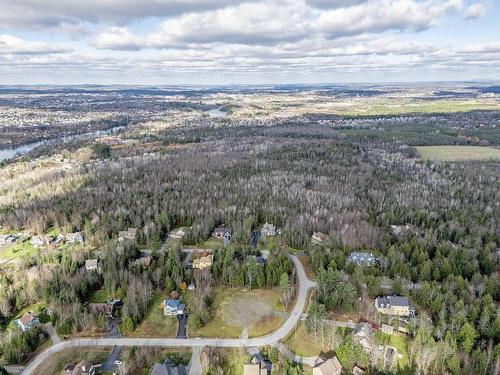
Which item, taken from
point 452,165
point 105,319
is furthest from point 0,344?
point 452,165

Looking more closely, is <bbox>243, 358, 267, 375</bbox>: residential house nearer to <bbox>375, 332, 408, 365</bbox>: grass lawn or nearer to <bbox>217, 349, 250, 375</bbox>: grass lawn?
<bbox>217, 349, 250, 375</bbox>: grass lawn

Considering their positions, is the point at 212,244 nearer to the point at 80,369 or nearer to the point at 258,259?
the point at 258,259

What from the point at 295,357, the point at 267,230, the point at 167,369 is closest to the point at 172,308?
the point at 167,369

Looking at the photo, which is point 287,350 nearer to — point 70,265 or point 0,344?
point 0,344

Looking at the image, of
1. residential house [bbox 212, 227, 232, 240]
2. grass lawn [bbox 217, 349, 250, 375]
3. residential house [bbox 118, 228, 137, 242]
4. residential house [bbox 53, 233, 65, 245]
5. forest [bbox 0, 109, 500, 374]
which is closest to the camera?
grass lawn [bbox 217, 349, 250, 375]

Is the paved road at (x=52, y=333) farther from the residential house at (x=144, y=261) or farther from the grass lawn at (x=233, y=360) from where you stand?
the grass lawn at (x=233, y=360)

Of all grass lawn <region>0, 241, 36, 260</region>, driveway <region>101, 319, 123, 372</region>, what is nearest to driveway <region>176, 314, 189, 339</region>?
driveway <region>101, 319, 123, 372</region>

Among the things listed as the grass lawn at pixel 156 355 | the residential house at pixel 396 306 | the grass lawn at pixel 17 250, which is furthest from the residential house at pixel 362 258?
the grass lawn at pixel 17 250
